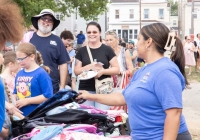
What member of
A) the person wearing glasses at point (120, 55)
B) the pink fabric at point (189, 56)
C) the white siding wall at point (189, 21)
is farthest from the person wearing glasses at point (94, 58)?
the white siding wall at point (189, 21)

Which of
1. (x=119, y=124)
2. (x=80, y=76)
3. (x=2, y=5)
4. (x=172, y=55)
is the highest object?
(x=2, y=5)

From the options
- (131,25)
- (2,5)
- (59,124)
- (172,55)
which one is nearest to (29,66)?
(59,124)

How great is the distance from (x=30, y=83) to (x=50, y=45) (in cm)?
125

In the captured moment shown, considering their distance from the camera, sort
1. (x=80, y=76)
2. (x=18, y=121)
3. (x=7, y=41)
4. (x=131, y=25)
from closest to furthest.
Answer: (x=7, y=41) < (x=18, y=121) < (x=80, y=76) < (x=131, y=25)

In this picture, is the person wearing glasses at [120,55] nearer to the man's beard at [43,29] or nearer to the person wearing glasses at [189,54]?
the man's beard at [43,29]

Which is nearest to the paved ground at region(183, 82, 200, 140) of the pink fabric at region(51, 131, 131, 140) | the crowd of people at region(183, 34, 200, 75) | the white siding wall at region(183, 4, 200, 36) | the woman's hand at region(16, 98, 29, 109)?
the woman's hand at region(16, 98, 29, 109)

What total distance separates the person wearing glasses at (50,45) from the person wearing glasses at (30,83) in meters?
0.94

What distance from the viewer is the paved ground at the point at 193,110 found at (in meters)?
7.48

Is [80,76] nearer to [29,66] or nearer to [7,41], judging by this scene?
[29,66]

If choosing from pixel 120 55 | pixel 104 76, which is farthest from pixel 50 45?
pixel 120 55

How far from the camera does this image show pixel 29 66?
4.58 m

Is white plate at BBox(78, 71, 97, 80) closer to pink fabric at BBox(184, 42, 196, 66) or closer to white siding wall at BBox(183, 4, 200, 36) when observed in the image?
pink fabric at BBox(184, 42, 196, 66)

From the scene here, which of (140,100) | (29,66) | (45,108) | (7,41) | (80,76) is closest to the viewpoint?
(7,41)

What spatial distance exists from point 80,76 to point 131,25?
200ft
